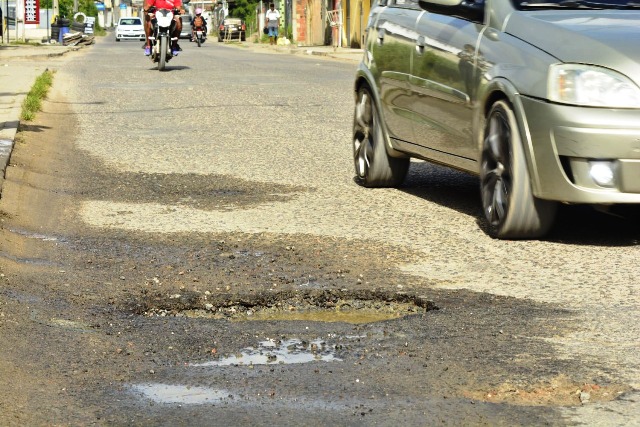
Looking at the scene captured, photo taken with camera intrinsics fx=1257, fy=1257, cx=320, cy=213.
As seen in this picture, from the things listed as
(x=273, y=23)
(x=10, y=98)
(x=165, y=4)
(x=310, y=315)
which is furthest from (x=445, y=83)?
(x=273, y=23)

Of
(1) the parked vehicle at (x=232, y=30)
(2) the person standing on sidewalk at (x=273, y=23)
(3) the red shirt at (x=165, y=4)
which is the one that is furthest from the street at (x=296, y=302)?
(1) the parked vehicle at (x=232, y=30)

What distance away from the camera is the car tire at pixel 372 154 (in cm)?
848

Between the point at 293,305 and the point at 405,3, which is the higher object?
the point at 405,3

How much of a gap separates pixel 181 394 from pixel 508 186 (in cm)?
305

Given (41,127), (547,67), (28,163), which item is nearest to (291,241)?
(547,67)

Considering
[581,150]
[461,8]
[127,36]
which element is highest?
[461,8]

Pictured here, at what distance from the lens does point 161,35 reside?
76.0 feet

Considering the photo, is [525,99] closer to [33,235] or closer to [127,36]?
[33,235]

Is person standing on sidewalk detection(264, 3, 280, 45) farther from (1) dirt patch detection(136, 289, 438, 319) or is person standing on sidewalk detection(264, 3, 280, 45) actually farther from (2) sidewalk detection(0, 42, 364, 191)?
(1) dirt patch detection(136, 289, 438, 319)

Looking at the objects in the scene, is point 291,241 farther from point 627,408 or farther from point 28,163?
point 28,163

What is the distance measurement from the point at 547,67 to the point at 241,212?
89.8 inches

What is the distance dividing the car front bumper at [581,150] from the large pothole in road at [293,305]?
125 centimetres

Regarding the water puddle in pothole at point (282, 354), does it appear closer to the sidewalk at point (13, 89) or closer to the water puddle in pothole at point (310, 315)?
the water puddle in pothole at point (310, 315)

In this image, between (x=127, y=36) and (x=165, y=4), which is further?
(x=127, y=36)
